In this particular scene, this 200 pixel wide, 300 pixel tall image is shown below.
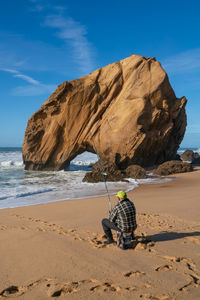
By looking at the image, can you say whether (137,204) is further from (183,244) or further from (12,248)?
(12,248)

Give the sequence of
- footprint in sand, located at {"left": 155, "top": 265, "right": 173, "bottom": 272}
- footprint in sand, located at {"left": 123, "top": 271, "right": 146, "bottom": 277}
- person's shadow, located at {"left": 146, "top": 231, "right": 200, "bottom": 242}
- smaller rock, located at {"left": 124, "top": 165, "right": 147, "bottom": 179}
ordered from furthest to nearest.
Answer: smaller rock, located at {"left": 124, "top": 165, "right": 147, "bottom": 179} < person's shadow, located at {"left": 146, "top": 231, "right": 200, "bottom": 242} < footprint in sand, located at {"left": 155, "top": 265, "right": 173, "bottom": 272} < footprint in sand, located at {"left": 123, "top": 271, "right": 146, "bottom": 277}

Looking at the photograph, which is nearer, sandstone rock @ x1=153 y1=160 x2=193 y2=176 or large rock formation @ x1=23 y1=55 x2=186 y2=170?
sandstone rock @ x1=153 y1=160 x2=193 y2=176

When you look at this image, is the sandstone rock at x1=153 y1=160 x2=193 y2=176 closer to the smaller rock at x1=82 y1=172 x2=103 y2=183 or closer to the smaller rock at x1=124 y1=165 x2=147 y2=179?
the smaller rock at x1=124 y1=165 x2=147 y2=179

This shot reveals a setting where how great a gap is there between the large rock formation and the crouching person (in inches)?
461

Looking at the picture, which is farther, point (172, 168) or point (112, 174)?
point (172, 168)

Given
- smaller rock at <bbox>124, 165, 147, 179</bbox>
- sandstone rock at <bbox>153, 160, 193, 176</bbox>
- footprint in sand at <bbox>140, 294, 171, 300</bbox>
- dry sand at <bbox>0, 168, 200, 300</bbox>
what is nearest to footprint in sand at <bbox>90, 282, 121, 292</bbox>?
dry sand at <bbox>0, 168, 200, 300</bbox>

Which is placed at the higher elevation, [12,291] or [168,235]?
[168,235]

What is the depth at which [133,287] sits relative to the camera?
3014 millimetres

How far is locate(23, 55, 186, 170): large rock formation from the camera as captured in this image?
16.9 metres

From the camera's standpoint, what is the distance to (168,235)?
4953mm

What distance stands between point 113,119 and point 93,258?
1417cm

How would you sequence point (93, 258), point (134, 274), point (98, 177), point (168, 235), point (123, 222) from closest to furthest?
point (134, 274) → point (93, 258) → point (123, 222) → point (168, 235) → point (98, 177)

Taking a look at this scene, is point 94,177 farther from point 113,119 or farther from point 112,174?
point 113,119

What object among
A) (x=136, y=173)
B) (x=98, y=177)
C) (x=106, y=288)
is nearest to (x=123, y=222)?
(x=106, y=288)
